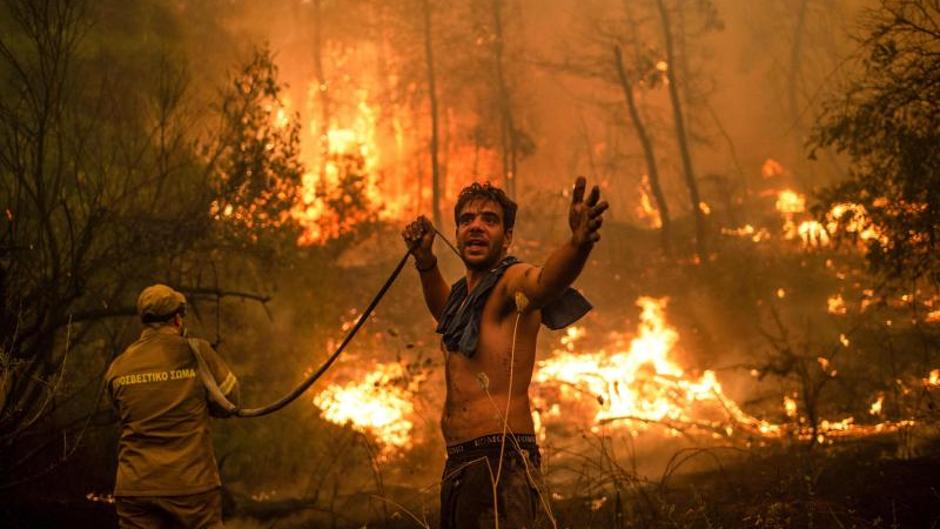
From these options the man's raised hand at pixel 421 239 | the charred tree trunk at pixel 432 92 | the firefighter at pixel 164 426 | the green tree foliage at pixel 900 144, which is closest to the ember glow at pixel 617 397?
the green tree foliage at pixel 900 144

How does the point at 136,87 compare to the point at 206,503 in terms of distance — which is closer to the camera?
the point at 206,503

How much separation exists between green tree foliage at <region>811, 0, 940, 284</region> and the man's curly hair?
5801 millimetres

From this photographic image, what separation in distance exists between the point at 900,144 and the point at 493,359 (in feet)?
22.2

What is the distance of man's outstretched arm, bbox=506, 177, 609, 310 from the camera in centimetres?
274

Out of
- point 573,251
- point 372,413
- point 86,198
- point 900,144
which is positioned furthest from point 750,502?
point 372,413

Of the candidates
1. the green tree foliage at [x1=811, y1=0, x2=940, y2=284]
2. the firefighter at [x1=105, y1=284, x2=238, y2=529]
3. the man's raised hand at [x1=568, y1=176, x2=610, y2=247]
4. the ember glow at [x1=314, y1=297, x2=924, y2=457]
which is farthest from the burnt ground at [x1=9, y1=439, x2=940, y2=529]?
the ember glow at [x1=314, y1=297, x2=924, y2=457]

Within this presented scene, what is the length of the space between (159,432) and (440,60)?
2865 cm

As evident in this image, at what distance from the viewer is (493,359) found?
3309 millimetres

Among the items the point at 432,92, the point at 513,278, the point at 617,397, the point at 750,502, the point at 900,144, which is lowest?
the point at 750,502

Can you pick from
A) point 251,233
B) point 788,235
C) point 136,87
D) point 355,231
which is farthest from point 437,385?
point 788,235

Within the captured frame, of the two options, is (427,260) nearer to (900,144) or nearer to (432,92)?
(900,144)

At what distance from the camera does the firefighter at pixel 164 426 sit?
456 cm

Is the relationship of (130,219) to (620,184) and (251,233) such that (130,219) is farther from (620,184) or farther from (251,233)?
(620,184)

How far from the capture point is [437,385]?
17.7 metres
